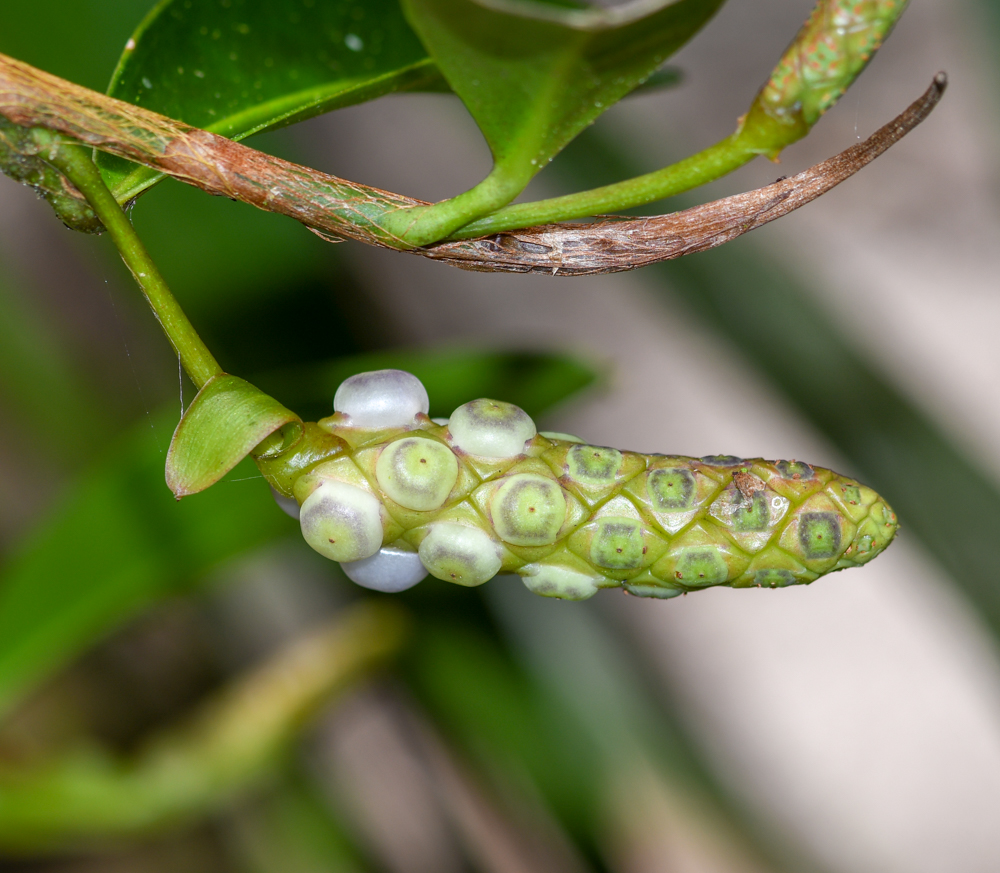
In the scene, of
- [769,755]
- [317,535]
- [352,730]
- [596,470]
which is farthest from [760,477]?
[769,755]

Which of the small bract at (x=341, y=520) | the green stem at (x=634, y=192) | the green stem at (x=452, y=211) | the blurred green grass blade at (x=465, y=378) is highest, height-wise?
the blurred green grass blade at (x=465, y=378)

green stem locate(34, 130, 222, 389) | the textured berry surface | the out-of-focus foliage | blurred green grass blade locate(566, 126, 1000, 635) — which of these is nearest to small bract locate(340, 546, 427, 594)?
the textured berry surface

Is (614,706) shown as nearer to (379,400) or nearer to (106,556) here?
(106,556)

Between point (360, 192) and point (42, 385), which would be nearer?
point (360, 192)

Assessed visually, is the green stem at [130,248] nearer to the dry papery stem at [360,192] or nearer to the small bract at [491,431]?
the dry papery stem at [360,192]

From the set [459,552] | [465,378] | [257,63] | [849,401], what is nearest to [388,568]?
[459,552]

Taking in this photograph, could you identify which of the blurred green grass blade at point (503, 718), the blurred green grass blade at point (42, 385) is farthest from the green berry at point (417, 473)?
the blurred green grass blade at point (42, 385)
